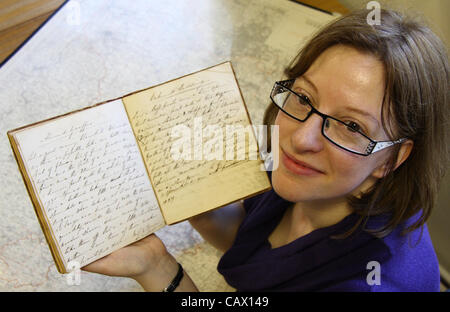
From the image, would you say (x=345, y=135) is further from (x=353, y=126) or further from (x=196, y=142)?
(x=196, y=142)

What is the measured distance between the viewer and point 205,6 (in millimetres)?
1355

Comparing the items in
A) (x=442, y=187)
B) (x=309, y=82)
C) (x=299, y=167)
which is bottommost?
(x=442, y=187)

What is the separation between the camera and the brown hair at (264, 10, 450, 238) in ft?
→ 2.06

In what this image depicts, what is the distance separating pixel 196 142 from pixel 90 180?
0.22m

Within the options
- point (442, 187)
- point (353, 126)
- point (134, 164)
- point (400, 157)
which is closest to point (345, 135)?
point (353, 126)

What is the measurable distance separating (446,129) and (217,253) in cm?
69

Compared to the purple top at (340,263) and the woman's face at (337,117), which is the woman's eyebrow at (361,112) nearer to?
the woman's face at (337,117)


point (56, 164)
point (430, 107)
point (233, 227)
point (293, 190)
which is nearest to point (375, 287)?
point (293, 190)

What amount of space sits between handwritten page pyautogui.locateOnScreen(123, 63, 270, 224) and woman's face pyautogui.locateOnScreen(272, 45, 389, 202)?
0.29 ft

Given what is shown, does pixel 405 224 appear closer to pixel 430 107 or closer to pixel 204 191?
pixel 430 107

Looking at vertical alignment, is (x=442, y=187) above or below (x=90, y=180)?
below

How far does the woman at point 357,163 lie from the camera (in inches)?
24.8

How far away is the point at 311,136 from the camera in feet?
2.17

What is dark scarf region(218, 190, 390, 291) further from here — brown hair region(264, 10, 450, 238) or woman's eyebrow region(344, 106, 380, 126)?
woman's eyebrow region(344, 106, 380, 126)
